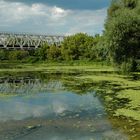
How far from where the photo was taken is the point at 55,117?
16.0 meters

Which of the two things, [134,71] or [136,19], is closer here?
[136,19]

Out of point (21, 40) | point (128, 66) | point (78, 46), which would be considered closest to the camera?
point (128, 66)

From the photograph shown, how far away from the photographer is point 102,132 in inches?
518

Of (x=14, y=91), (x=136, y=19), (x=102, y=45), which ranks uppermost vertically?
(x=136, y=19)

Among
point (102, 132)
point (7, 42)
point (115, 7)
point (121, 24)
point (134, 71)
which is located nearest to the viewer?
point (102, 132)

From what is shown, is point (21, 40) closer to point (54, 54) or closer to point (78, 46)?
point (54, 54)

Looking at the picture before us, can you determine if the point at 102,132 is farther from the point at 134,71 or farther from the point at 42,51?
the point at 42,51

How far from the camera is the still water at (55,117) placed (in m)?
12.9

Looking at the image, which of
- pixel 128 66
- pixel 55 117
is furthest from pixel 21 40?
pixel 55 117

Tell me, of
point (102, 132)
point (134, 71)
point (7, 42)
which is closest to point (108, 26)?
point (134, 71)

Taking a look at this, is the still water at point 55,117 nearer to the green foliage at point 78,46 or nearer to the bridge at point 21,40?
the green foliage at point 78,46

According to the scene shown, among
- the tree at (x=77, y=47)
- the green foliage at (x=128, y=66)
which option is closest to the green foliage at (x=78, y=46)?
the tree at (x=77, y=47)

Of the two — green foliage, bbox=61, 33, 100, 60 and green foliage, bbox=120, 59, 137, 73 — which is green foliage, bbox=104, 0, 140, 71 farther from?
green foliage, bbox=61, 33, 100, 60

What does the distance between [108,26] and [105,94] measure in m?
14.6
